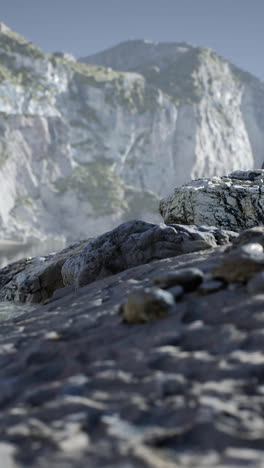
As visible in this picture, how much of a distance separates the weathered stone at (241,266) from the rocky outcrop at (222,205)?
6645 mm

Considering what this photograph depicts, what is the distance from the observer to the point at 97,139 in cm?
15812

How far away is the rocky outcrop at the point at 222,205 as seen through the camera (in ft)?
36.6

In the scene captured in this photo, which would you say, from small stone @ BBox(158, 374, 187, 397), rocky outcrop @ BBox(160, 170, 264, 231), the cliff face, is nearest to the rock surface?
small stone @ BBox(158, 374, 187, 397)

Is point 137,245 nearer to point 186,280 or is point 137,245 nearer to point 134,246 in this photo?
point 134,246

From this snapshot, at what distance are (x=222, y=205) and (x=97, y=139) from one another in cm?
15052

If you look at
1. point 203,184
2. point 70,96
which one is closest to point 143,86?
point 70,96

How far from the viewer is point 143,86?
173 m

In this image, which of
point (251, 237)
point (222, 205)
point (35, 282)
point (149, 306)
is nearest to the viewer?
point (149, 306)

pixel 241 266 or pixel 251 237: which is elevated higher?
pixel 251 237

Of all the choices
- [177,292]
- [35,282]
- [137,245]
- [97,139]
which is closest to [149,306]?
[177,292]

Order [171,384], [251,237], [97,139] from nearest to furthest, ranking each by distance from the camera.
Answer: [171,384] → [251,237] → [97,139]

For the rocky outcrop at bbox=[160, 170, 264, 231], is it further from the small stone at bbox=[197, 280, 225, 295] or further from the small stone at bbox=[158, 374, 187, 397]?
the small stone at bbox=[158, 374, 187, 397]

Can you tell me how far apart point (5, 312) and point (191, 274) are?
17.9 feet

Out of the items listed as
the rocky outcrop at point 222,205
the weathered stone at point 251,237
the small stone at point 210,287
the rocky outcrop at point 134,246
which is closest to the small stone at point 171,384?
the small stone at point 210,287
